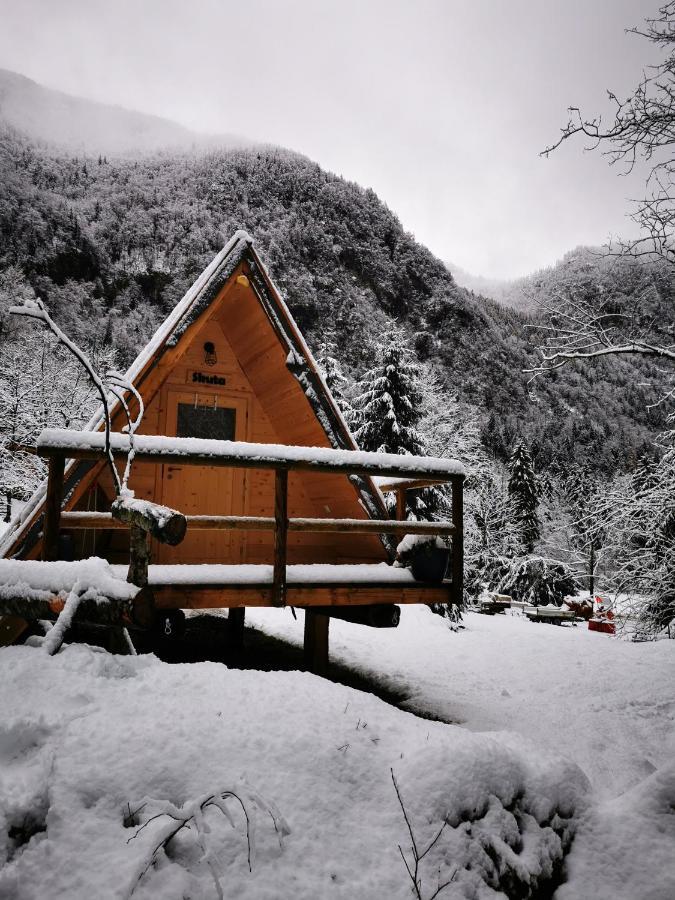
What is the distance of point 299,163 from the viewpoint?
90.9 m

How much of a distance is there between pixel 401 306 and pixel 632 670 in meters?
71.5

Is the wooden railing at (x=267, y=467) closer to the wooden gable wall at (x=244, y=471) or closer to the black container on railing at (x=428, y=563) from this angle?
the black container on railing at (x=428, y=563)

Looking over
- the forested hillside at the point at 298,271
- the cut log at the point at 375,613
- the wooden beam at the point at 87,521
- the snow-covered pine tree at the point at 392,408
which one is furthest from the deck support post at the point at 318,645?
the forested hillside at the point at 298,271

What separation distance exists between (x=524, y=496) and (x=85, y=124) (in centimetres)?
11904

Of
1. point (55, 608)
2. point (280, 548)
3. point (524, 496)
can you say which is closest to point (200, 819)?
point (55, 608)

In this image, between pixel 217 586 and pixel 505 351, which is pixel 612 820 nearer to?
pixel 217 586

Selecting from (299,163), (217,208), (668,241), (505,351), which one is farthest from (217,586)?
(299,163)

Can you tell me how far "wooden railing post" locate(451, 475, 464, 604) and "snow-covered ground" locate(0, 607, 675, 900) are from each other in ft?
10.7

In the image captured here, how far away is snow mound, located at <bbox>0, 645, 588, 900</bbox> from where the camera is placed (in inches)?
64.4

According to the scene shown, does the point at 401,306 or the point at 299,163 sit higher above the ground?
the point at 299,163

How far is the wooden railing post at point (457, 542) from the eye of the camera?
5.99m

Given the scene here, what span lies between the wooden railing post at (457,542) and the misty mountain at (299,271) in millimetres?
43893

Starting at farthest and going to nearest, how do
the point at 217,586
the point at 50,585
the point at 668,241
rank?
1. the point at 668,241
2. the point at 217,586
3. the point at 50,585

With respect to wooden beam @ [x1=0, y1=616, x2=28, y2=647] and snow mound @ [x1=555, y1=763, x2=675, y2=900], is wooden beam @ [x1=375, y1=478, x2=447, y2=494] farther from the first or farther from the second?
wooden beam @ [x1=0, y1=616, x2=28, y2=647]
